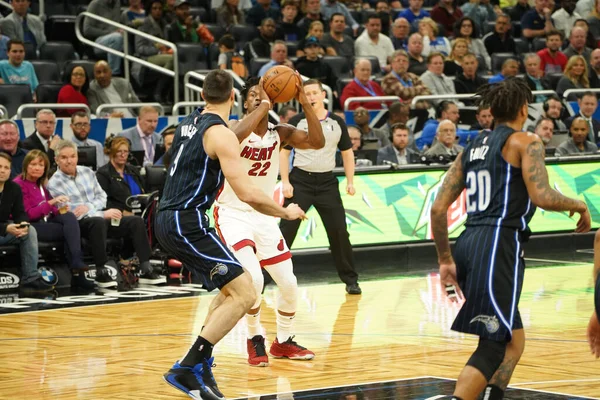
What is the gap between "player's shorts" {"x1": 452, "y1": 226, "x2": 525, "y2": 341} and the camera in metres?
5.61

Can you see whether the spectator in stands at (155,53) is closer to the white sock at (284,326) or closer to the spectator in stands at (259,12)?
the spectator in stands at (259,12)

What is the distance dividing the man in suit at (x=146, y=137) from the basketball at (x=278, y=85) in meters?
6.09

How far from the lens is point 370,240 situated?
1417 cm

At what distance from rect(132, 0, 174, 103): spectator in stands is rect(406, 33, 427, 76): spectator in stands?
12.8 ft

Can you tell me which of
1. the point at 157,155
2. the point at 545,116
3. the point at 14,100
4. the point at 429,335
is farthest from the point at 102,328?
the point at 545,116

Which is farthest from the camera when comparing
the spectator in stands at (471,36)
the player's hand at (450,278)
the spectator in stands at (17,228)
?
the spectator in stands at (471,36)

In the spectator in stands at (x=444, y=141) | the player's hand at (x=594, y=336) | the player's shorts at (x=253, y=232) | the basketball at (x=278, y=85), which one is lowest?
the spectator in stands at (x=444, y=141)

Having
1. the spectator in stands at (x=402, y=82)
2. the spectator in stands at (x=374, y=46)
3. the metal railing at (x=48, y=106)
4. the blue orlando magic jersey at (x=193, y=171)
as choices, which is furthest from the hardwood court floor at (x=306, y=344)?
the spectator in stands at (x=374, y=46)

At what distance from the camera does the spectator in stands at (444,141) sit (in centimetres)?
1481

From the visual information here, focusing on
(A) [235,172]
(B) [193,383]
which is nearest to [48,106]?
(A) [235,172]

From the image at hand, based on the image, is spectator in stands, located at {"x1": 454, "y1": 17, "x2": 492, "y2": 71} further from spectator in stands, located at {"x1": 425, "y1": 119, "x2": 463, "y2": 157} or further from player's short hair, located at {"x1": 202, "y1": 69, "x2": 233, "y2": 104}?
player's short hair, located at {"x1": 202, "y1": 69, "x2": 233, "y2": 104}

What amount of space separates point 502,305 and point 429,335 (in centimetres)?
375

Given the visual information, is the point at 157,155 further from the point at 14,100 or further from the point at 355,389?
the point at 355,389

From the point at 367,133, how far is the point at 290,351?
7.24 m
